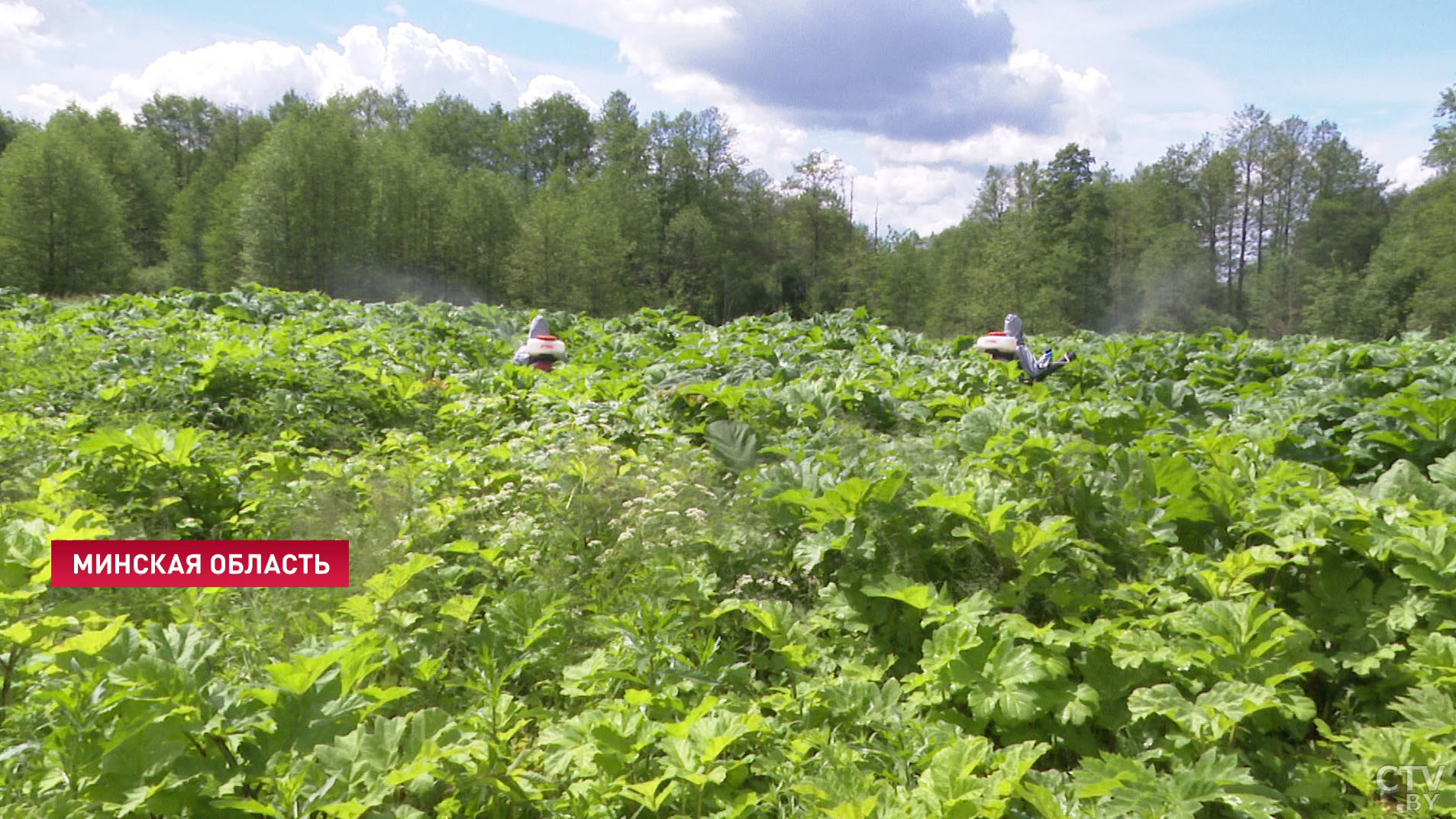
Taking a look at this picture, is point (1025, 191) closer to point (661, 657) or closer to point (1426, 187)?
point (1426, 187)

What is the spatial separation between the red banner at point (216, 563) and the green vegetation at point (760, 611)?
0.39ft

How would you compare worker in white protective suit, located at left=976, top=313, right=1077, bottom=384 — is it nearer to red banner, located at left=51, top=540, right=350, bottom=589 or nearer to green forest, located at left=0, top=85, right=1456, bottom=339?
red banner, located at left=51, top=540, right=350, bottom=589

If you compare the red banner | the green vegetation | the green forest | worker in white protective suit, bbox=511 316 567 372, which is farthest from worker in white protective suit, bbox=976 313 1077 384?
the green forest

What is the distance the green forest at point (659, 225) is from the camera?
41219 millimetres

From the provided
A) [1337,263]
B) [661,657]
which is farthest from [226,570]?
[1337,263]

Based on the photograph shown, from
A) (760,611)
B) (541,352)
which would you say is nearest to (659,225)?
(541,352)

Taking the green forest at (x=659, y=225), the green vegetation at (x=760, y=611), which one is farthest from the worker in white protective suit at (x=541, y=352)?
the green forest at (x=659, y=225)

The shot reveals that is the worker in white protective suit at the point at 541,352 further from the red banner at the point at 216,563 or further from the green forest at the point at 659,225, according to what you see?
the green forest at the point at 659,225

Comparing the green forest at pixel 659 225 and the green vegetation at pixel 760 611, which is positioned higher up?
the green forest at pixel 659 225

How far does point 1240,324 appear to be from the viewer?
171ft

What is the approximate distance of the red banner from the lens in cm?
420

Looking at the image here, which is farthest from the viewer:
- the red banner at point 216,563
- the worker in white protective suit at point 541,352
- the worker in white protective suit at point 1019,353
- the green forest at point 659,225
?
the green forest at point 659,225

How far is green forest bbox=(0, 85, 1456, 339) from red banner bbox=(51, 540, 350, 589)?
3855cm

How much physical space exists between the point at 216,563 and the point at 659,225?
5169 centimetres
